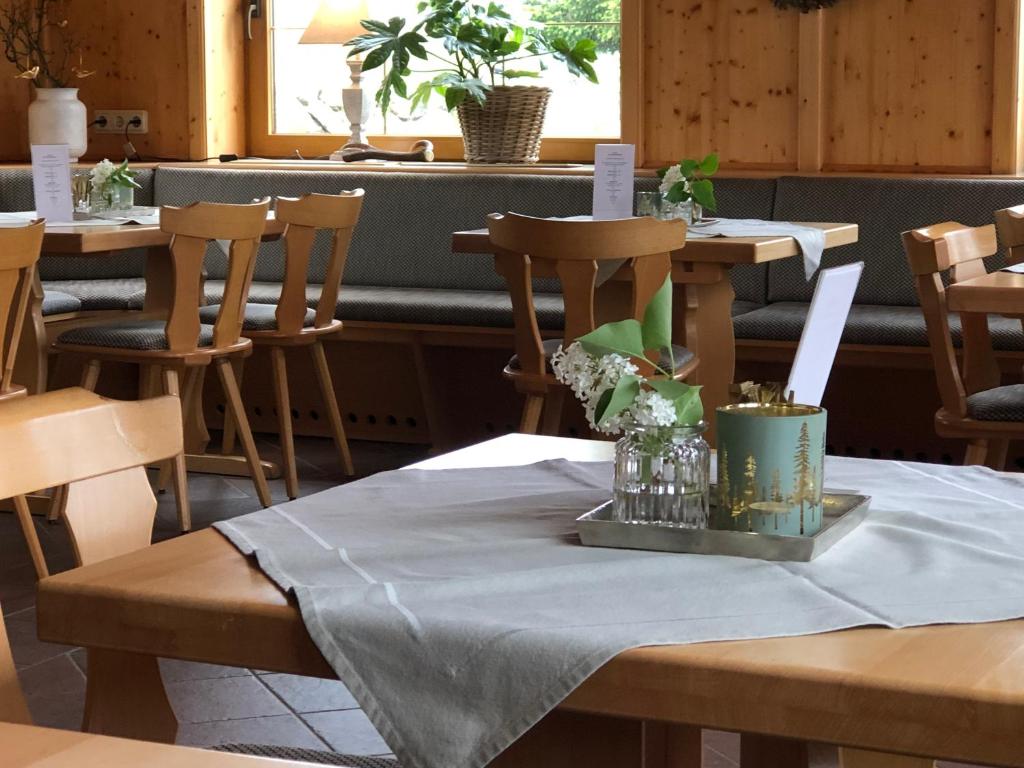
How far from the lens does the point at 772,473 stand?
1.34 m

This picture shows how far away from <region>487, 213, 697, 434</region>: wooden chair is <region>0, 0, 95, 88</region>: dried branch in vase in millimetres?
3697

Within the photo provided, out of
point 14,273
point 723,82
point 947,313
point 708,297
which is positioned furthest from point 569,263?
point 723,82

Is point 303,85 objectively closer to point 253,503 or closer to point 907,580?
point 253,503

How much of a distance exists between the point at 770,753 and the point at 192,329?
10.1 ft

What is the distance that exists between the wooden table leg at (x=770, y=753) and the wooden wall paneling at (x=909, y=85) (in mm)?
4278

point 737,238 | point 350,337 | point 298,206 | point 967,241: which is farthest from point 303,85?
point 967,241

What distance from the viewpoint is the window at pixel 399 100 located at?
6.38m

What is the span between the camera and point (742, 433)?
1.34 metres

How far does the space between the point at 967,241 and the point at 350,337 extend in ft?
7.98

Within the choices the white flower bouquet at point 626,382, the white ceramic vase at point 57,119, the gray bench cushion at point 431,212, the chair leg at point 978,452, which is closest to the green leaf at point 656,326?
the white flower bouquet at point 626,382

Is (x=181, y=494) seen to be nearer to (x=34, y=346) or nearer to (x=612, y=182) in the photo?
(x=34, y=346)

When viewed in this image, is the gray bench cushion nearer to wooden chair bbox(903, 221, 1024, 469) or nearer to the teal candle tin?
wooden chair bbox(903, 221, 1024, 469)

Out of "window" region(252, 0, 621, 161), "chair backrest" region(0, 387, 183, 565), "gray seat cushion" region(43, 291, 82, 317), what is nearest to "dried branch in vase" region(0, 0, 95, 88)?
"window" region(252, 0, 621, 161)

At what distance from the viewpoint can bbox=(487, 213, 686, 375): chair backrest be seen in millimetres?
3717
